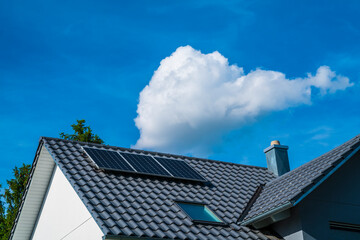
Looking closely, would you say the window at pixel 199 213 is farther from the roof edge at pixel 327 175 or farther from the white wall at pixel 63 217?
the white wall at pixel 63 217

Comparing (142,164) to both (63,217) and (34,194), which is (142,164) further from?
(34,194)

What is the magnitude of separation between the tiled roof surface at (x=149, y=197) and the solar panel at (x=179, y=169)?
0.86 feet

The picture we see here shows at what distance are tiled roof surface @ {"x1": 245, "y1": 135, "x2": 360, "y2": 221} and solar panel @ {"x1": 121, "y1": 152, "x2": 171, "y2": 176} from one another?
2.93 metres

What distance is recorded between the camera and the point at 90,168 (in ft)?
38.8

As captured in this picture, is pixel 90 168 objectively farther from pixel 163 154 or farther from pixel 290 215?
pixel 290 215

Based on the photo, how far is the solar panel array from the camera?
12.2 metres

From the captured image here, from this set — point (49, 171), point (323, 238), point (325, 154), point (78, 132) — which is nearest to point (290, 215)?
point (323, 238)

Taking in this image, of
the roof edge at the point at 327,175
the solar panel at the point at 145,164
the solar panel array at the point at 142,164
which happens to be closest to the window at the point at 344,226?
the roof edge at the point at 327,175

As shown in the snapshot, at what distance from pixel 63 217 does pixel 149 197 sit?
9.35 ft

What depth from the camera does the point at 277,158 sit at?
15.7m

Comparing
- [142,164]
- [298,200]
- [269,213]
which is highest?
[142,164]

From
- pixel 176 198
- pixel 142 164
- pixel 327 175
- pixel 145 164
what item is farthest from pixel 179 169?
pixel 327 175

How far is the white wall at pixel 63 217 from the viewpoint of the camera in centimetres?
1028

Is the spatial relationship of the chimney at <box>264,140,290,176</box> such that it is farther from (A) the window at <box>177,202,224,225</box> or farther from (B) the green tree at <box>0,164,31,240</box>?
(B) the green tree at <box>0,164,31,240</box>
